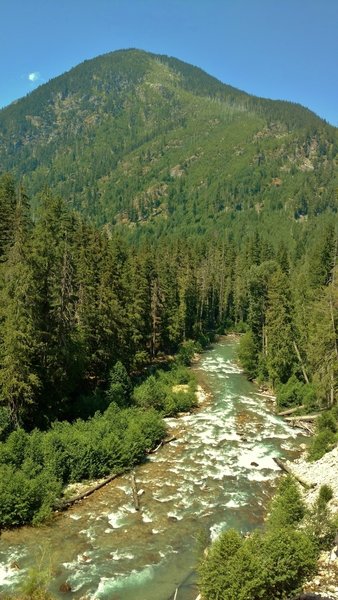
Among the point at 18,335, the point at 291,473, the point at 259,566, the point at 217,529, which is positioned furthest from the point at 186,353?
the point at 259,566

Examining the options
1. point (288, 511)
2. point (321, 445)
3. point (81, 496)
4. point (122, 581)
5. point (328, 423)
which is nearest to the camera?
point (122, 581)

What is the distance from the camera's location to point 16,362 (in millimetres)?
30188

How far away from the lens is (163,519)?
78.9 ft

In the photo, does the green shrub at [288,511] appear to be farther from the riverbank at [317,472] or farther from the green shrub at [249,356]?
the green shrub at [249,356]

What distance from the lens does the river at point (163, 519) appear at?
18797mm

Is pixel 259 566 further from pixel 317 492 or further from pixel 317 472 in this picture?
pixel 317 472

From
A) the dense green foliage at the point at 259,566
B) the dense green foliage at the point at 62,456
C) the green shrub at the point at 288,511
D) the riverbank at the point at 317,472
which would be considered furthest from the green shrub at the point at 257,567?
the dense green foliage at the point at 62,456

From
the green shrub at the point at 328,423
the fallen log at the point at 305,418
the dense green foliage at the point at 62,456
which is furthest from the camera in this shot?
the fallen log at the point at 305,418

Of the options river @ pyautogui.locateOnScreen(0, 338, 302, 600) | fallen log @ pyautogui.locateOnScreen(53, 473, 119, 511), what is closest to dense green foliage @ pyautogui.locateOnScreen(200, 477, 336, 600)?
river @ pyautogui.locateOnScreen(0, 338, 302, 600)

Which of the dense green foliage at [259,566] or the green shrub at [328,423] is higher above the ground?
the dense green foliage at [259,566]

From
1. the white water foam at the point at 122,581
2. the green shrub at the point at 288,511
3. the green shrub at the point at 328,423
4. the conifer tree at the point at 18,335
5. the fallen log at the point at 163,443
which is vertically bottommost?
the fallen log at the point at 163,443

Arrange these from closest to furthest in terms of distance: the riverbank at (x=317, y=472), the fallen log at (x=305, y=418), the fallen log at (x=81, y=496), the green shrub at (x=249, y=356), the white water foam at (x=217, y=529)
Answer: the white water foam at (x=217, y=529) → the fallen log at (x=81, y=496) → the riverbank at (x=317, y=472) → the fallen log at (x=305, y=418) → the green shrub at (x=249, y=356)

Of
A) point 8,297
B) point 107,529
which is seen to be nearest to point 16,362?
point 8,297

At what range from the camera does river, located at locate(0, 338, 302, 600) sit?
18.8 metres
